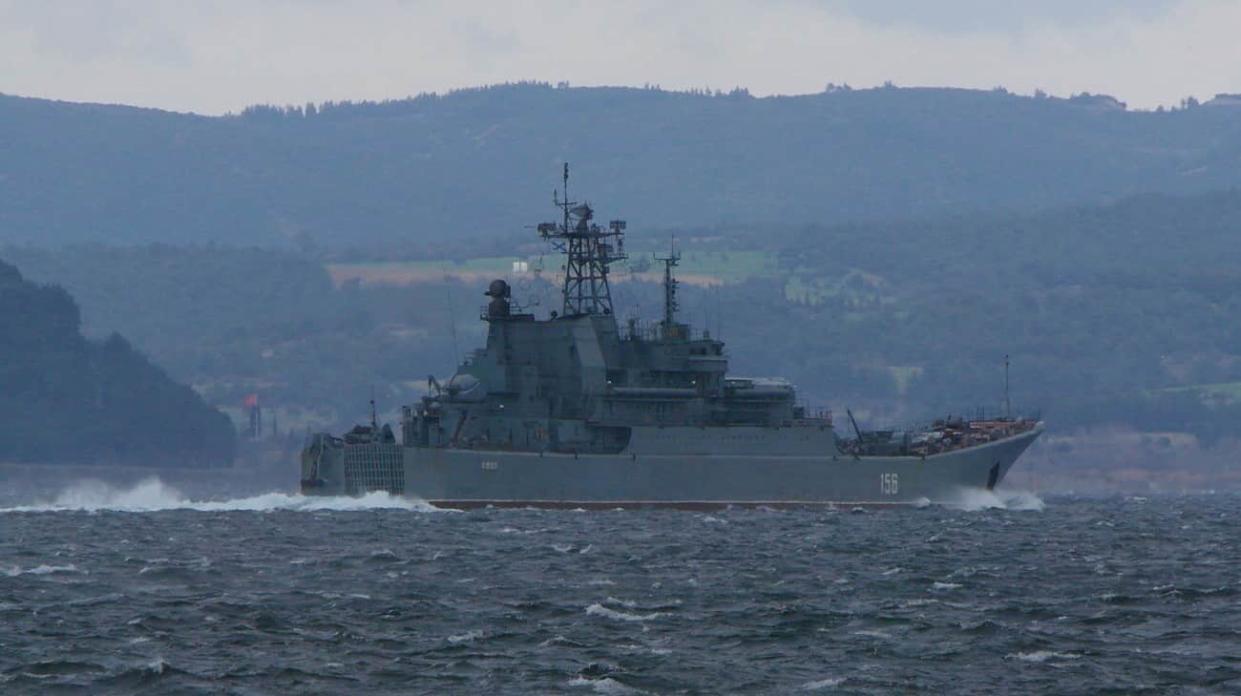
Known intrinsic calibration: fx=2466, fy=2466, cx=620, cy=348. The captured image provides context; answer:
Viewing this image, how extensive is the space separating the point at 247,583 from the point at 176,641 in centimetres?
1004

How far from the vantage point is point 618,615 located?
4578 cm

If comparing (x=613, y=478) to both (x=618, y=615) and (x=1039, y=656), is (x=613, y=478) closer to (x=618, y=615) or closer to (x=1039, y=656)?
(x=618, y=615)

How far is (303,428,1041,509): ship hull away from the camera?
280 feet

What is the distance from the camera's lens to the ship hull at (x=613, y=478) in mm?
85250

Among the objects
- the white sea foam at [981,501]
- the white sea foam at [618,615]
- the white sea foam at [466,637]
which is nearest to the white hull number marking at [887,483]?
the white sea foam at [981,501]

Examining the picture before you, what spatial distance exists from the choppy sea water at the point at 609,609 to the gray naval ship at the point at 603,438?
37.4 ft

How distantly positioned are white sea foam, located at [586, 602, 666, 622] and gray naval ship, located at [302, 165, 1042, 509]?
3861 cm

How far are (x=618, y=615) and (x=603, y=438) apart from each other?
40637mm

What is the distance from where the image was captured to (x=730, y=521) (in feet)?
255

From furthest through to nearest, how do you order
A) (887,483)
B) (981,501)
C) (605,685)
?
(981,501) < (887,483) < (605,685)

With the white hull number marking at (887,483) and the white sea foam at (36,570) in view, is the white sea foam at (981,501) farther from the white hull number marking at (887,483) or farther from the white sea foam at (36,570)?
the white sea foam at (36,570)

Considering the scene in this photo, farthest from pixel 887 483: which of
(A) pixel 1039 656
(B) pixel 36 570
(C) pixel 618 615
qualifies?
(A) pixel 1039 656

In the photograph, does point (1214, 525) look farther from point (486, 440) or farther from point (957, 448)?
point (486, 440)

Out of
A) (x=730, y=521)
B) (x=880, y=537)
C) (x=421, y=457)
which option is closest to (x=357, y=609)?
(x=880, y=537)
